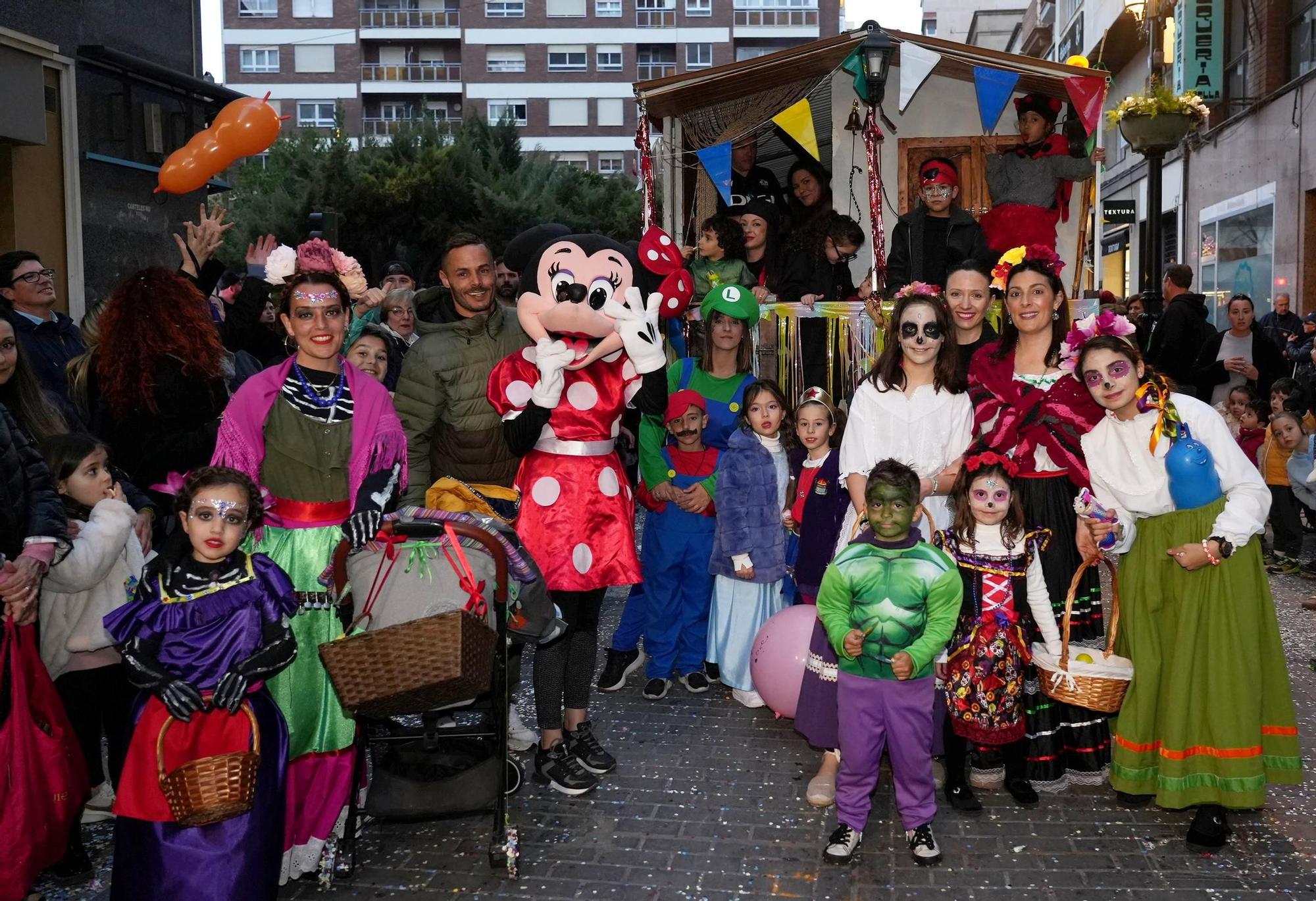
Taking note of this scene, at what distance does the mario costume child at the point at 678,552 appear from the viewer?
18.6 feet

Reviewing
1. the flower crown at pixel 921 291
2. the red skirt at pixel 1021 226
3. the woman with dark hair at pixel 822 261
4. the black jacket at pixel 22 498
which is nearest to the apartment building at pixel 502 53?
the red skirt at pixel 1021 226

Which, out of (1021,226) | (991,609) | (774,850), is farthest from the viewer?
(1021,226)

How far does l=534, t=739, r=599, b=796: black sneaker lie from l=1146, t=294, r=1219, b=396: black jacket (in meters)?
7.52

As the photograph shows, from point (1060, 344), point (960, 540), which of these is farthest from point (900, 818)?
point (1060, 344)

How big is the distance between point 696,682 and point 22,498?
334 centimetres

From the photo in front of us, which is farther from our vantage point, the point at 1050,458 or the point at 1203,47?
the point at 1203,47

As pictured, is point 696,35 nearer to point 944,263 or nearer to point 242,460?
point 944,263

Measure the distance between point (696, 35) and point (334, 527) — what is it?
47.0m

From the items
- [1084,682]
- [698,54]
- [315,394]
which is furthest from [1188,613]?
[698,54]

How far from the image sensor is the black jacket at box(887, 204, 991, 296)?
6.73m

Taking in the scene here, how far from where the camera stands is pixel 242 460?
371 centimetres

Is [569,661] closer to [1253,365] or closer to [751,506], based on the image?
[751,506]

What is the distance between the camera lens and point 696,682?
582 centimetres

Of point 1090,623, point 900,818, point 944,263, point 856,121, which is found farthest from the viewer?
point 856,121
